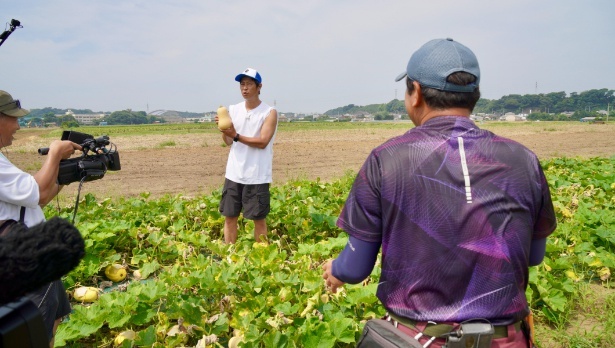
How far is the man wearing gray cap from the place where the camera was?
1.47 meters

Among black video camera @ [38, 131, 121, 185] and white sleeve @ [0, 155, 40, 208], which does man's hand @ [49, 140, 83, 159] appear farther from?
white sleeve @ [0, 155, 40, 208]

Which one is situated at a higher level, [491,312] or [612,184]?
→ [491,312]

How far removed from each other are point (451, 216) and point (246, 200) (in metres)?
3.31

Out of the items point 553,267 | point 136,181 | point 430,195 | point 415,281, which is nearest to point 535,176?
point 430,195

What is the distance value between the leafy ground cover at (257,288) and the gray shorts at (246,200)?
1.21ft

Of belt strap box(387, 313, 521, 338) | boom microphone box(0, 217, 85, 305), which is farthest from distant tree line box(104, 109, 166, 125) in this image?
boom microphone box(0, 217, 85, 305)

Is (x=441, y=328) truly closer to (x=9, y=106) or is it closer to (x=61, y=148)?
(x=61, y=148)

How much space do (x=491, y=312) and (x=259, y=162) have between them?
328 centimetres

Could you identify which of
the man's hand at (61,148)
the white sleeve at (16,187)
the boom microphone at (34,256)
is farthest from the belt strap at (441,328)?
the man's hand at (61,148)

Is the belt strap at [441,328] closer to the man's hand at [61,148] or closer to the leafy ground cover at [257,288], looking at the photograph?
the leafy ground cover at [257,288]

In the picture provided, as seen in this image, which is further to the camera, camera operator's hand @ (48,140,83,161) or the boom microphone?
camera operator's hand @ (48,140,83,161)

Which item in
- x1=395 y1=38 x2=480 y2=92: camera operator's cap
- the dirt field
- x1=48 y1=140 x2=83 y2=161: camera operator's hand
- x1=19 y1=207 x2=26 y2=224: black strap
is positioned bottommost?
the dirt field

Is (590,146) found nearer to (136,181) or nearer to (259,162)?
(136,181)

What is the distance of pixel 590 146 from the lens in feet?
69.3
